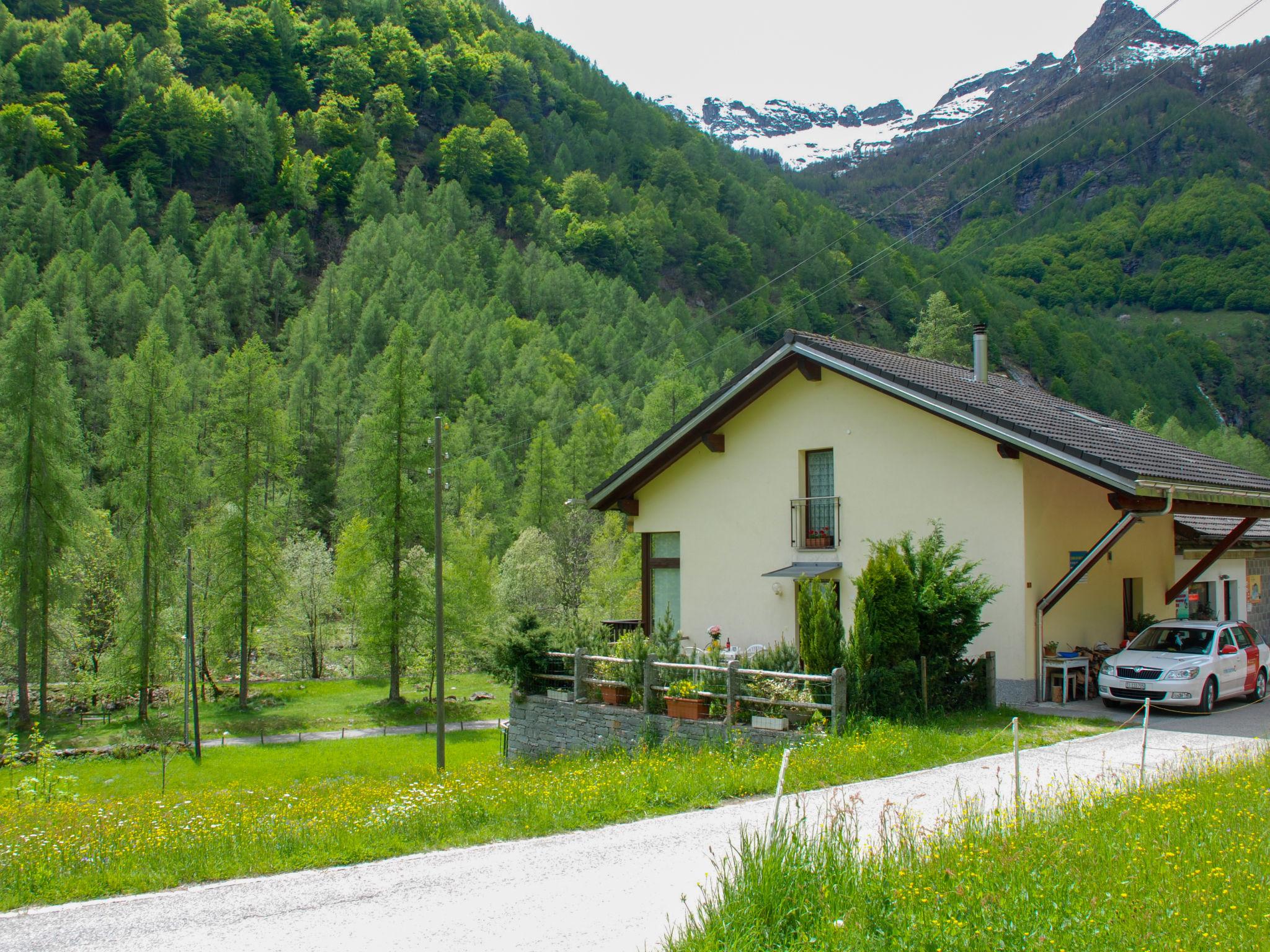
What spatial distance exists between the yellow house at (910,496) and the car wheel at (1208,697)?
2.25 meters

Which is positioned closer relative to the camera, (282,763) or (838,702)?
(838,702)

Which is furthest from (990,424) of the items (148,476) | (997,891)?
(148,476)

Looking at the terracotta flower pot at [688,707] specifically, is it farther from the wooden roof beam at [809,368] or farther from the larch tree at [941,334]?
the larch tree at [941,334]

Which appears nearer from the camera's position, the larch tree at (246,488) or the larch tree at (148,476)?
the larch tree at (148,476)

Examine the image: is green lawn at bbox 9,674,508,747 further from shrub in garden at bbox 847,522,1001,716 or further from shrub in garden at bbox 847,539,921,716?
shrub in garden at bbox 847,539,921,716


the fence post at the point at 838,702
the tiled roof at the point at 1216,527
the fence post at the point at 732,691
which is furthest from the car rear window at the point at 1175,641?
the fence post at the point at 732,691

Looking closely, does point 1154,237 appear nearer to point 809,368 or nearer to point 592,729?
point 809,368

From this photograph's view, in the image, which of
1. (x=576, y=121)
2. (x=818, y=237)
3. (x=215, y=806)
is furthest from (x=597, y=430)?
(x=576, y=121)

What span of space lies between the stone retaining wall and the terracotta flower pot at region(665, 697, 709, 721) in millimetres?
100

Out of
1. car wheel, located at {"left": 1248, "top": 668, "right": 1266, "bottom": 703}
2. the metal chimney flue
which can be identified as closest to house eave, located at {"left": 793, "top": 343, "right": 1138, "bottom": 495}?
the metal chimney flue

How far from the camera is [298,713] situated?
41.0 metres

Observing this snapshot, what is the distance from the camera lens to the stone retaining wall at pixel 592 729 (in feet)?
44.5

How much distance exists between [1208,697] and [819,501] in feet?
23.0

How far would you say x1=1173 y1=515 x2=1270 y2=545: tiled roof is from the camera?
20.7m
